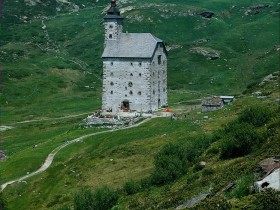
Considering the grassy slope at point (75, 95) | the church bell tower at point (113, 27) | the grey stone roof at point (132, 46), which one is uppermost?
the church bell tower at point (113, 27)

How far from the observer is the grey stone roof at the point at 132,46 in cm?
9631

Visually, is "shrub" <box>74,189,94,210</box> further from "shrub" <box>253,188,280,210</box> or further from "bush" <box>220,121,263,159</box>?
Answer: "shrub" <box>253,188,280,210</box>

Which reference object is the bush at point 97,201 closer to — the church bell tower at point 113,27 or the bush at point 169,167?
the bush at point 169,167

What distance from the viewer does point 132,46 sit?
97875mm

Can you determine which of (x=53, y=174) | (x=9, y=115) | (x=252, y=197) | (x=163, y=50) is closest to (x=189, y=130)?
(x=53, y=174)

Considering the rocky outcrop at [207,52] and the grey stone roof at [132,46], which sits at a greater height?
the grey stone roof at [132,46]

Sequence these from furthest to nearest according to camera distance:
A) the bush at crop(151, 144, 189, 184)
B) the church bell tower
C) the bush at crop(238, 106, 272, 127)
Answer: the church bell tower, the bush at crop(238, 106, 272, 127), the bush at crop(151, 144, 189, 184)

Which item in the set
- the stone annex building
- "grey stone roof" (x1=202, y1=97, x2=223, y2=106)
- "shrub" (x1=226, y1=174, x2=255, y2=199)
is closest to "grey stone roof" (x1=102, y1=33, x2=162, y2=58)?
the stone annex building

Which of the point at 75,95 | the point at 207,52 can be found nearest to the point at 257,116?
the point at 75,95

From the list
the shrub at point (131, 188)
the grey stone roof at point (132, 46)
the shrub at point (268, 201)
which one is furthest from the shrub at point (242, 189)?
the grey stone roof at point (132, 46)

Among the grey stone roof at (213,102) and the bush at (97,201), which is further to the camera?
the grey stone roof at (213,102)

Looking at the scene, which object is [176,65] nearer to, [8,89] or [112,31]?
[8,89]

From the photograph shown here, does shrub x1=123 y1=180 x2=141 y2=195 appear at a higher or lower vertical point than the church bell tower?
lower

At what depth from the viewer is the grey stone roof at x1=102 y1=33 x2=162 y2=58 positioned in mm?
96312
